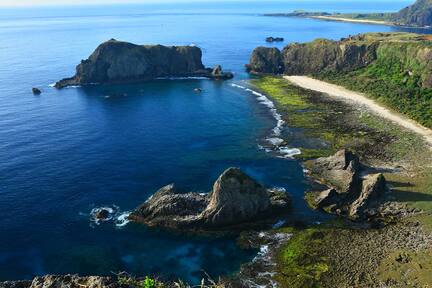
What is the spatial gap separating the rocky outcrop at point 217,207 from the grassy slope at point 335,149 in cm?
772

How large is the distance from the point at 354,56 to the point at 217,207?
4630 inches

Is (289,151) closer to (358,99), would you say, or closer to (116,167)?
(116,167)

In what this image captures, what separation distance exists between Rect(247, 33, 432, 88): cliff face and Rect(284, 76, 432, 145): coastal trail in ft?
33.4

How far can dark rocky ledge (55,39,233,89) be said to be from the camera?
16850 centimetres

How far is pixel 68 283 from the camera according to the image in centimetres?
4266

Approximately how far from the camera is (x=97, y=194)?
78.8 meters

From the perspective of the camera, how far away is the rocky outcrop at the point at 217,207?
67.1 metres

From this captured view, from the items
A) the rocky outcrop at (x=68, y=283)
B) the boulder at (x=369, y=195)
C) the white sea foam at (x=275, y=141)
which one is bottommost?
the boulder at (x=369, y=195)

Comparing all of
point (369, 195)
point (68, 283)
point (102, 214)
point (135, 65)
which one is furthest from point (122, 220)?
point (135, 65)

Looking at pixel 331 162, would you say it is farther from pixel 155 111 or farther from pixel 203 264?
pixel 155 111

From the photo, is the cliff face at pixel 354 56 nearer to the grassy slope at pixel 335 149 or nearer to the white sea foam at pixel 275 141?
the grassy slope at pixel 335 149

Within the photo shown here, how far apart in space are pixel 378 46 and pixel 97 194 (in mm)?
125942

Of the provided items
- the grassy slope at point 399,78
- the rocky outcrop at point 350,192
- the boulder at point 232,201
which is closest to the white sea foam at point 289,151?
the rocky outcrop at point 350,192

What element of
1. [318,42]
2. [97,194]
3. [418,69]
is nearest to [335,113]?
[418,69]
